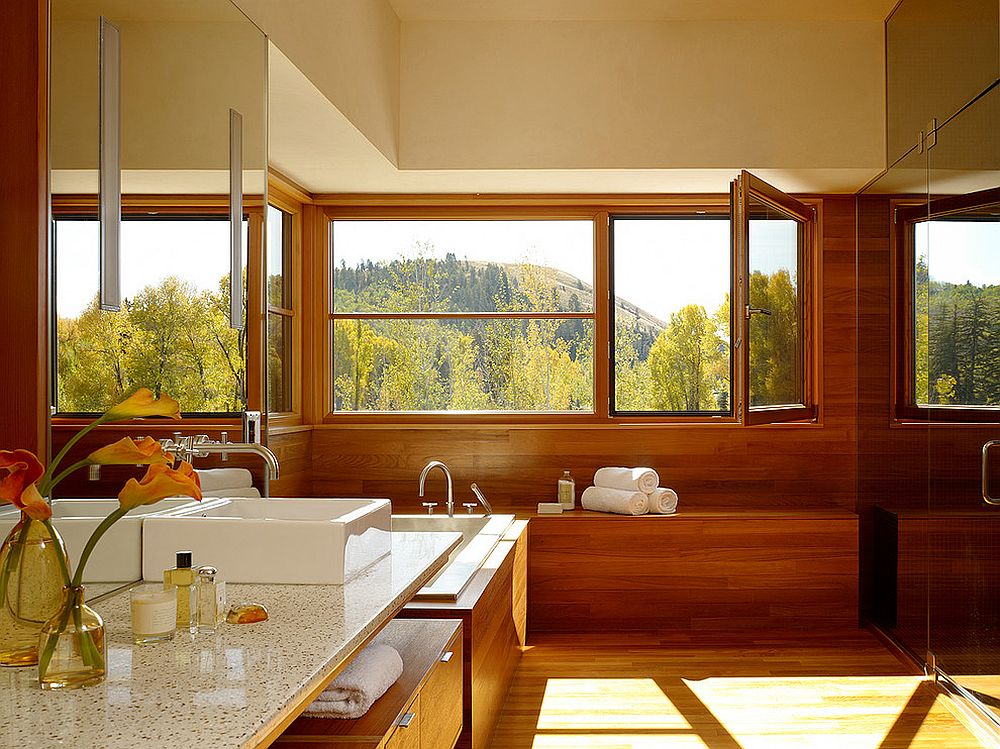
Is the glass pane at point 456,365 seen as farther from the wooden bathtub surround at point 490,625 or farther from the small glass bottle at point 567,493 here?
the wooden bathtub surround at point 490,625

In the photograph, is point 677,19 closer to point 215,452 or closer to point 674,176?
point 674,176

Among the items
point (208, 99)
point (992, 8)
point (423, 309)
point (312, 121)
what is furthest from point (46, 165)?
point (423, 309)

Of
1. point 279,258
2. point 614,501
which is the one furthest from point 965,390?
point 279,258

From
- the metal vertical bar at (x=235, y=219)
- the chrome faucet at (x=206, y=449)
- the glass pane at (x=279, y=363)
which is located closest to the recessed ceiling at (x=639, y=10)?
the glass pane at (x=279, y=363)

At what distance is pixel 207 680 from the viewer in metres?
1.36

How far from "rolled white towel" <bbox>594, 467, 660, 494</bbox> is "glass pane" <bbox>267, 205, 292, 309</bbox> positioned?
5.49 feet

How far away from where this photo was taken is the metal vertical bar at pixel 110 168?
1.89 m

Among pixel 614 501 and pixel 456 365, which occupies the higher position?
pixel 456 365

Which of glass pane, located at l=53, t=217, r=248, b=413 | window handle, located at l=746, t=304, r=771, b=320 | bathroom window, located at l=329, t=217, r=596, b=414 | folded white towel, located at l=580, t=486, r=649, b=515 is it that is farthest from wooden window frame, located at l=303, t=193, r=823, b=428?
glass pane, located at l=53, t=217, r=248, b=413

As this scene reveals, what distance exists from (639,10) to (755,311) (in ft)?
4.30

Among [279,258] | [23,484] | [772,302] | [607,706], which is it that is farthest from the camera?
[279,258]

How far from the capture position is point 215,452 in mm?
2430

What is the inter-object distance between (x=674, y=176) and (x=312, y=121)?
5.60 ft

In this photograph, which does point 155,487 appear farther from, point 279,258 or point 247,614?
point 279,258
